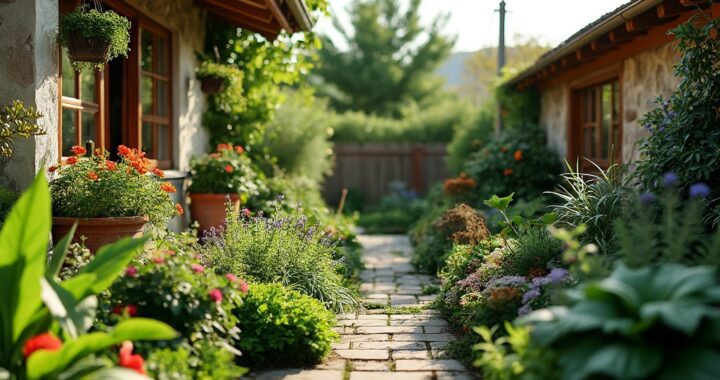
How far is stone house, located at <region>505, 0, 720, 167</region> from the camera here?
19.5ft

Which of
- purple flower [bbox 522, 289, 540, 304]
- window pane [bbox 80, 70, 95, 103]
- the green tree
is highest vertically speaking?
the green tree

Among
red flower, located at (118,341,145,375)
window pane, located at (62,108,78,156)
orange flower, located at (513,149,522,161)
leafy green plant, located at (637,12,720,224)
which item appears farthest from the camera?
orange flower, located at (513,149,522,161)

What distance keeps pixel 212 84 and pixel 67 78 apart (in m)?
2.77

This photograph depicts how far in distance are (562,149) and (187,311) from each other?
727 centimetres

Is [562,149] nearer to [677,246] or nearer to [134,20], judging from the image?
[134,20]

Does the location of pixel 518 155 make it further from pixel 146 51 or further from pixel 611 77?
pixel 146 51

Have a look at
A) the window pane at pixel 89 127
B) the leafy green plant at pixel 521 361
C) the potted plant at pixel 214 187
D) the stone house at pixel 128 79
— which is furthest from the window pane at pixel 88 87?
the leafy green plant at pixel 521 361

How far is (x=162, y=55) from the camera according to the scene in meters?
7.16

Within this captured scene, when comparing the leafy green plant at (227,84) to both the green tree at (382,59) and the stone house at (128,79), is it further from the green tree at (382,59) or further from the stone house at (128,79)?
the green tree at (382,59)

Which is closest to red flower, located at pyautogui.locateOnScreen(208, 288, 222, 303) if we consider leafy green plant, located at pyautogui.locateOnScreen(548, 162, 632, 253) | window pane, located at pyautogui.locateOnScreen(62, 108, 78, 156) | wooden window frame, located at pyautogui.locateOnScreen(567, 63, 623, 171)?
window pane, located at pyautogui.locateOnScreen(62, 108, 78, 156)

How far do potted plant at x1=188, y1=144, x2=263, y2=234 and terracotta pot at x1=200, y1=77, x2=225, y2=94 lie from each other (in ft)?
2.66

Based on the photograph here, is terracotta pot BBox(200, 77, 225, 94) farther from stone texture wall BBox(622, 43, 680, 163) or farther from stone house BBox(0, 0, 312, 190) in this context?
stone texture wall BBox(622, 43, 680, 163)

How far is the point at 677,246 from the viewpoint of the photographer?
10.2ft

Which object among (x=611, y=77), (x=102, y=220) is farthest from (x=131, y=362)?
(x=611, y=77)
